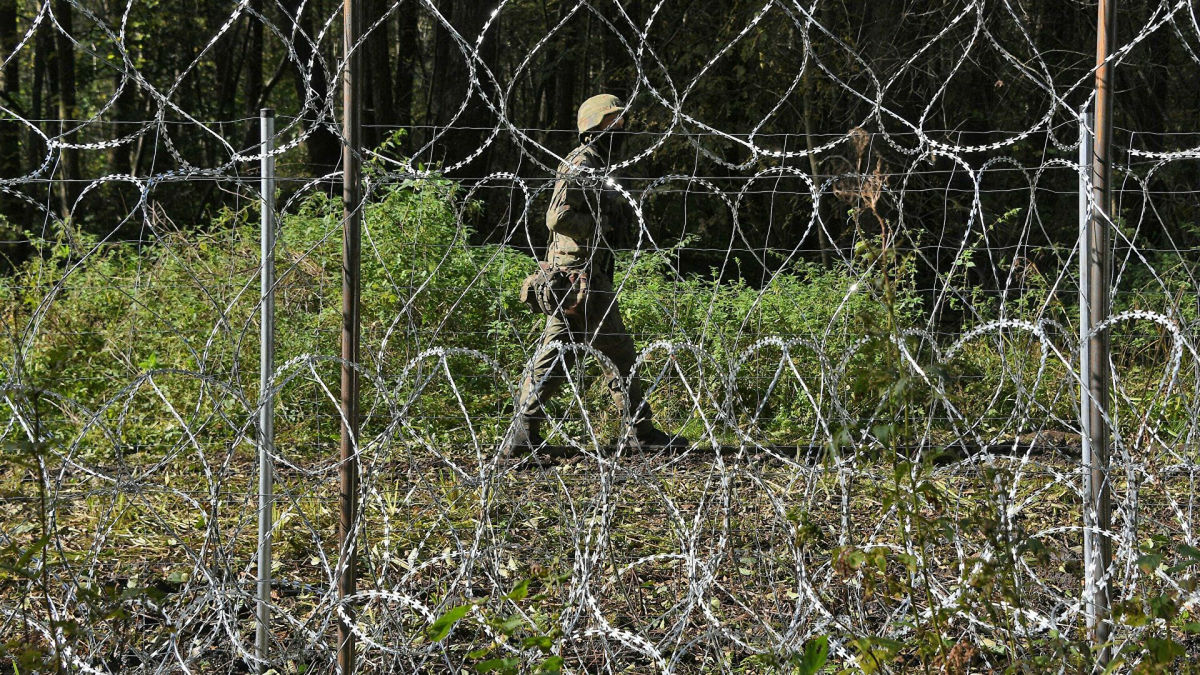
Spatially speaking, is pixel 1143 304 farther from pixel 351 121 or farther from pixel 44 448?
pixel 44 448

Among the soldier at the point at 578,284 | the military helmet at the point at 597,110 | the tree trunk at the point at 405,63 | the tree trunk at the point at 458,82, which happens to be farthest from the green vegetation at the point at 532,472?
the tree trunk at the point at 405,63

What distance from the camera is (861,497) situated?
506cm

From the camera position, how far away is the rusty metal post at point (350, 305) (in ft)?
9.56

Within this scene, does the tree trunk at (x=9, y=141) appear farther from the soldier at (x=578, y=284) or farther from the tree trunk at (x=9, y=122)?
the soldier at (x=578, y=284)

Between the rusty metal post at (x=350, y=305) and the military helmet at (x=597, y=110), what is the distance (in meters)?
2.16

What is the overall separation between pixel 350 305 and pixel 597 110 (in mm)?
2467

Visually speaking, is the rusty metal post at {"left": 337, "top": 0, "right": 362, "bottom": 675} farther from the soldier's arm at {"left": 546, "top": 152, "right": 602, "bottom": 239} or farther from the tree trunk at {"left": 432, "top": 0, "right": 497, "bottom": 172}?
the tree trunk at {"left": 432, "top": 0, "right": 497, "bottom": 172}

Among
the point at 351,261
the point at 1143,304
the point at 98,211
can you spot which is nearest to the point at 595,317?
the point at 351,261

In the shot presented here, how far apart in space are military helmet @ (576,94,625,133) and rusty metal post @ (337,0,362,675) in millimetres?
2160

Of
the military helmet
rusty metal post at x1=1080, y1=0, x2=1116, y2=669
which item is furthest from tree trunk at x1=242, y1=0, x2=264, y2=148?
rusty metal post at x1=1080, y1=0, x2=1116, y2=669

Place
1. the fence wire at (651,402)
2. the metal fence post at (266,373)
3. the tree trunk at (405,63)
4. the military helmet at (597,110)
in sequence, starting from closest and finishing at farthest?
the fence wire at (651,402) → the metal fence post at (266,373) → the military helmet at (597,110) → the tree trunk at (405,63)

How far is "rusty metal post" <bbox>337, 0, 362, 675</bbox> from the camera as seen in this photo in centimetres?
291

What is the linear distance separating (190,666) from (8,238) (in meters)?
10.7

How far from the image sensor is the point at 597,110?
5.17 meters
